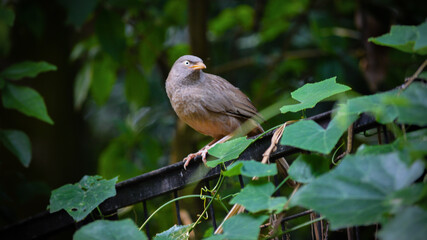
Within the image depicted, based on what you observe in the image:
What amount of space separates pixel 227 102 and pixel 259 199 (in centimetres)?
226

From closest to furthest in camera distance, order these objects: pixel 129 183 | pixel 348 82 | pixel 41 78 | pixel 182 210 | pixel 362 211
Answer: pixel 362 211
pixel 129 183
pixel 182 210
pixel 41 78
pixel 348 82

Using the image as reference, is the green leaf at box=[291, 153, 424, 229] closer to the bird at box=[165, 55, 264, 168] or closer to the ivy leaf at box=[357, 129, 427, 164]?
the ivy leaf at box=[357, 129, 427, 164]

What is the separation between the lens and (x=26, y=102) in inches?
119

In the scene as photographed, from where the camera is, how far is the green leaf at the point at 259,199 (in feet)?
4.60

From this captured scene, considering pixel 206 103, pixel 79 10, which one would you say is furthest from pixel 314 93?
pixel 79 10

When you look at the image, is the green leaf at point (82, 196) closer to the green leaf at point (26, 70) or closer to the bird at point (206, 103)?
the green leaf at point (26, 70)

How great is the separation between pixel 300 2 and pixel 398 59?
5.24 feet

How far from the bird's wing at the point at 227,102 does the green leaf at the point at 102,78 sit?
5.58ft

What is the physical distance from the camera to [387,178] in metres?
1.18

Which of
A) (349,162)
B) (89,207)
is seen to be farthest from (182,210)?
(349,162)

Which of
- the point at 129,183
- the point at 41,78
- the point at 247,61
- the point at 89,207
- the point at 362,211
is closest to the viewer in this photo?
the point at 362,211

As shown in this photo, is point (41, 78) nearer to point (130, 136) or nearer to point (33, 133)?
point (33, 133)

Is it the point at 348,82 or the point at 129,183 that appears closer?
the point at 129,183

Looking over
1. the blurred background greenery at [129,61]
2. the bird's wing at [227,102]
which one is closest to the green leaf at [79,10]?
the blurred background greenery at [129,61]
